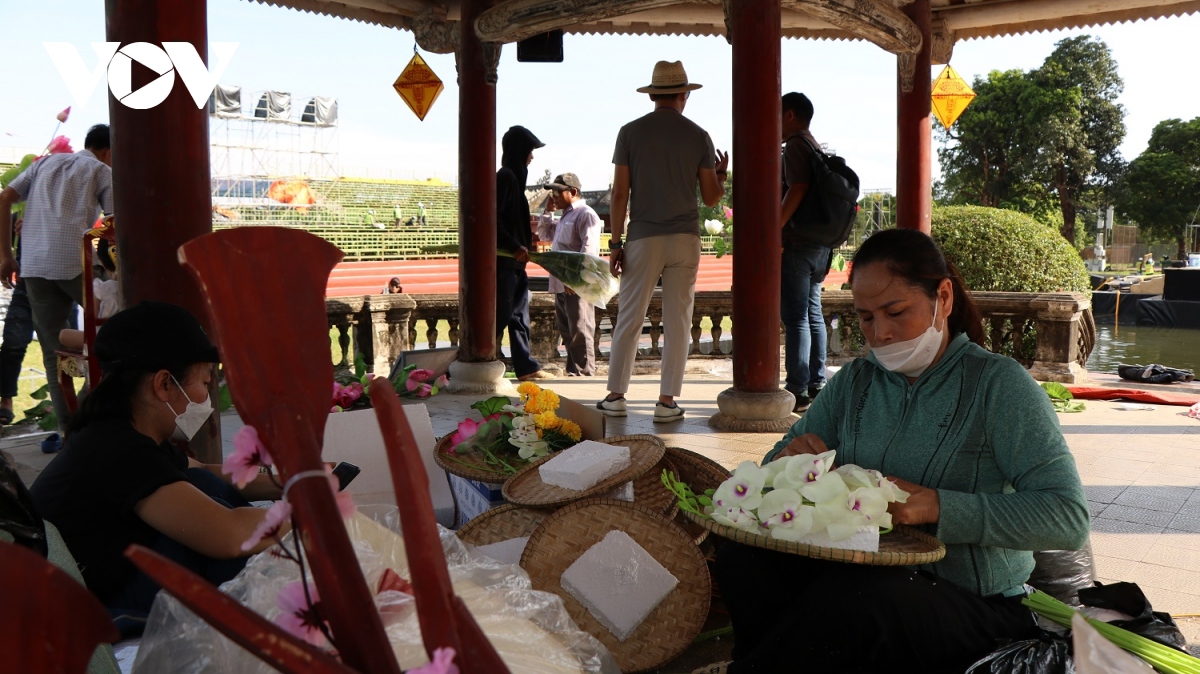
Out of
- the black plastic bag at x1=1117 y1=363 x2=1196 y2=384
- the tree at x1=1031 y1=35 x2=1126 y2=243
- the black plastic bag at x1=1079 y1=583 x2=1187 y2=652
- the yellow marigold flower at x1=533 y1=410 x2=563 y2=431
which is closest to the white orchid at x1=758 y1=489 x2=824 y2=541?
the black plastic bag at x1=1079 y1=583 x2=1187 y2=652

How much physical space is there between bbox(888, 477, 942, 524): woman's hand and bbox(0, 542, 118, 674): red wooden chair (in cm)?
194

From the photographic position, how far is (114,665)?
1.59 meters

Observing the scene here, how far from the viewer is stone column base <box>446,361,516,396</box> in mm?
7863

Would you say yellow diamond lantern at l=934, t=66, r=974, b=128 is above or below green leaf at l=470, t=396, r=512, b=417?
above

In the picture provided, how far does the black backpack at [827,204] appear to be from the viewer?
20.8 feet

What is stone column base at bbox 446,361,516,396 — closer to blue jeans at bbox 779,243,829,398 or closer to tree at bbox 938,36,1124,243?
blue jeans at bbox 779,243,829,398

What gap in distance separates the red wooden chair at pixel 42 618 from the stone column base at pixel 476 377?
24.2ft

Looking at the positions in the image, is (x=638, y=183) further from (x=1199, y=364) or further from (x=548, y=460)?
(x=1199, y=364)

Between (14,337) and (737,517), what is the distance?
630 centimetres

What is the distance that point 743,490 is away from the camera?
2148mm

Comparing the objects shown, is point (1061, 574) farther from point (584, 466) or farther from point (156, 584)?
point (156, 584)

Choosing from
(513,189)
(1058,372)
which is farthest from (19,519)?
(1058,372)

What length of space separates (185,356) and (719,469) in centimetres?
175

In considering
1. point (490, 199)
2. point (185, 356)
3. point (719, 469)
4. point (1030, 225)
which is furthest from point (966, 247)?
point (185, 356)
